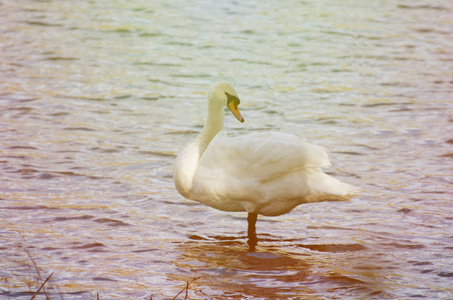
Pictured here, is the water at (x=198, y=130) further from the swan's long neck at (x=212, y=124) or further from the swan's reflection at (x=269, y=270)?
the swan's long neck at (x=212, y=124)

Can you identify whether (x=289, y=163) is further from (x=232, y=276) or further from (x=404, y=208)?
(x=404, y=208)

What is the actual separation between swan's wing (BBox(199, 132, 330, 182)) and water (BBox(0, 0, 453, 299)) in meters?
0.68

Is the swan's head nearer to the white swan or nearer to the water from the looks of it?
the white swan

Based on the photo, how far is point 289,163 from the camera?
20.5 feet

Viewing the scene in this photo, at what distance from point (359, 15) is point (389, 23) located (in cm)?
89

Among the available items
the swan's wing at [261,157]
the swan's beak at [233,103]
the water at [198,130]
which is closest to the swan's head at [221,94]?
the swan's beak at [233,103]

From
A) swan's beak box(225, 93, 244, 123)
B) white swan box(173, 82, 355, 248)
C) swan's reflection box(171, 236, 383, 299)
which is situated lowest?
swan's reflection box(171, 236, 383, 299)

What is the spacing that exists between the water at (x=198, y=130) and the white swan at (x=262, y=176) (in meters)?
0.44

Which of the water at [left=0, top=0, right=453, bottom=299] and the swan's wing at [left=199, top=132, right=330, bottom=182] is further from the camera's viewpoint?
the swan's wing at [left=199, top=132, right=330, bottom=182]

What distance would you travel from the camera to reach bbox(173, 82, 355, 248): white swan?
627 centimetres

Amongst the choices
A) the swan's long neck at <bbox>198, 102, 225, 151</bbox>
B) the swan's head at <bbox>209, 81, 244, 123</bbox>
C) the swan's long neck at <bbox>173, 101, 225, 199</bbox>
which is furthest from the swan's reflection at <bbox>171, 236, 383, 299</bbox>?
the swan's head at <bbox>209, 81, 244, 123</bbox>

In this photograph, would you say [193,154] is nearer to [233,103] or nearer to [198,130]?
[233,103]

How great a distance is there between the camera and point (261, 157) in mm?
6258

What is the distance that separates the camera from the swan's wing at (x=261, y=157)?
6254mm
